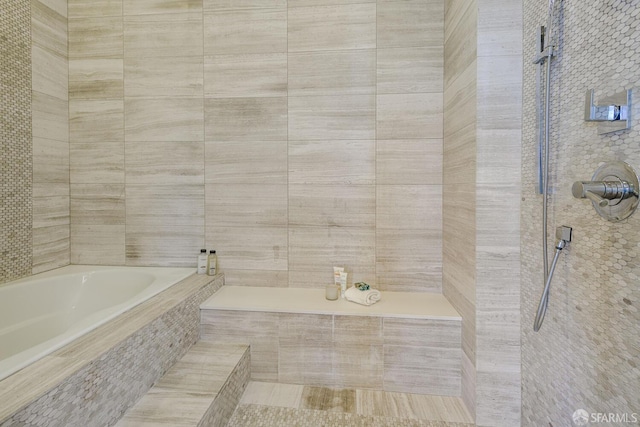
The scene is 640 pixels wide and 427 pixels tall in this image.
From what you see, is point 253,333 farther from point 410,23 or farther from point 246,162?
point 410,23

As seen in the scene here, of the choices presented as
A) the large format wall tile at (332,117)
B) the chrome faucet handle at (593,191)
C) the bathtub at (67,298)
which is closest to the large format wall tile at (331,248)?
the large format wall tile at (332,117)

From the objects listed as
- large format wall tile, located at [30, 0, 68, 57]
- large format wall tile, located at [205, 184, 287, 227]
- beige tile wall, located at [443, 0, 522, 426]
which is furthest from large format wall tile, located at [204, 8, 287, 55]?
beige tile wall, located at [443, 0, 522, 426]

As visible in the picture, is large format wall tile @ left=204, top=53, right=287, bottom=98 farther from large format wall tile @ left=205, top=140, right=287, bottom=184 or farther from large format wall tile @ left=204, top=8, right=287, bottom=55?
large format wall tile @ left=205, top=140, right=287, bottom=184

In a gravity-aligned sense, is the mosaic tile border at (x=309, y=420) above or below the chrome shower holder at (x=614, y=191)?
below

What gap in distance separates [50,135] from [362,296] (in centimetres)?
232

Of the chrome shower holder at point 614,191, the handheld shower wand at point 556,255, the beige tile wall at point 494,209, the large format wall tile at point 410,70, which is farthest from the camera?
the large format wall tile at point 410,70

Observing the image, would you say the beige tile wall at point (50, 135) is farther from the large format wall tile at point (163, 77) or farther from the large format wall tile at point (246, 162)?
the large format wall tile at point (246, 162)

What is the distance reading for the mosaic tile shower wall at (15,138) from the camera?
5.64 feet

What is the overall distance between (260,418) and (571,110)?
5.99ft

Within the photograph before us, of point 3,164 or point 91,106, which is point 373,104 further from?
point 3,164

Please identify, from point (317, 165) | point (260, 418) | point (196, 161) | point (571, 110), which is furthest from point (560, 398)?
point (196, 161)

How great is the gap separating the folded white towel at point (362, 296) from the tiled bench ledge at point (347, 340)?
0.11ft

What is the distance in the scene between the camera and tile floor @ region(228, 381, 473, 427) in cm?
140

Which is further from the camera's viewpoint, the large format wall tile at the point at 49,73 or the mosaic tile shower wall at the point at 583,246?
the large format wall tile at the point at 49,73
